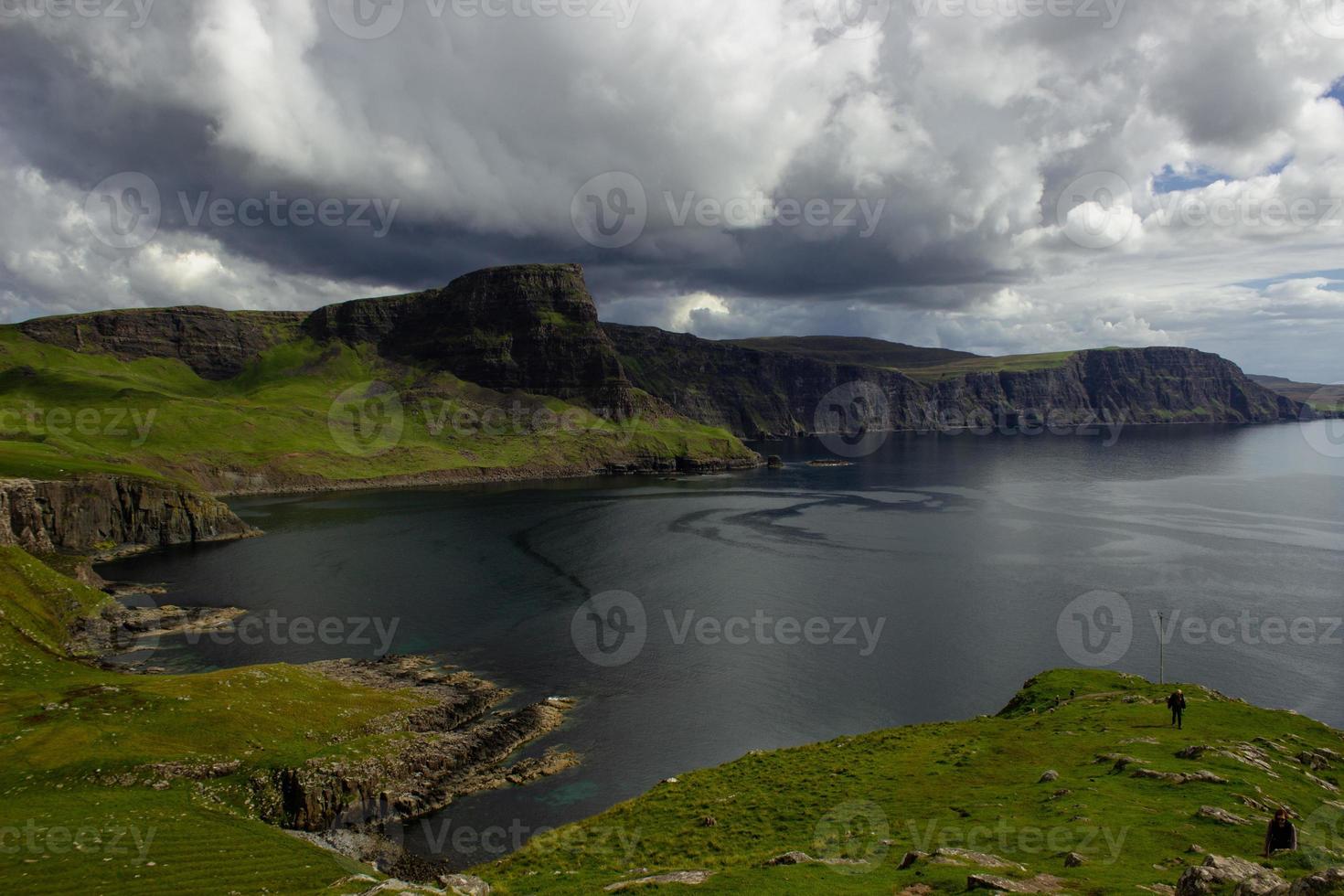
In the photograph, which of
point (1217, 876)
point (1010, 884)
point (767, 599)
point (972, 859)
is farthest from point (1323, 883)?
point (767, 599)

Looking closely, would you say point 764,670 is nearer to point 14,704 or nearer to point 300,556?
point 14,704

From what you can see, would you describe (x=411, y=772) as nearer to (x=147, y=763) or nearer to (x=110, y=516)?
(x=147, y=763)

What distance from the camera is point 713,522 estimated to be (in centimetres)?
18300

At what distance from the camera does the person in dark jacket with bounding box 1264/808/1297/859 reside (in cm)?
2714

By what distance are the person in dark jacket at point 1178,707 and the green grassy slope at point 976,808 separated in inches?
41.9

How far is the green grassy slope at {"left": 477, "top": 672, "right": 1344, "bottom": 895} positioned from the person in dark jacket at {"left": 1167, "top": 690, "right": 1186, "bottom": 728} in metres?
1.06

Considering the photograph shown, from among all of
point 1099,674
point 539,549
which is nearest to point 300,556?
point 539,549

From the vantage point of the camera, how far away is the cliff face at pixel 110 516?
A: 121812 mm

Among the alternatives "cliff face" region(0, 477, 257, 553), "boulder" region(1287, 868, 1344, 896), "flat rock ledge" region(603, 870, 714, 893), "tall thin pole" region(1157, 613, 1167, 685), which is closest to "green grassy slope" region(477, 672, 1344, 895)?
"flat rock ledge" region(603, 870, 714, 893)

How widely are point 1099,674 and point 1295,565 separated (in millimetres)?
88954

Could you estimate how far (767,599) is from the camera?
112m

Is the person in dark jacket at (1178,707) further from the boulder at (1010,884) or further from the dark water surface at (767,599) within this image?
the boulder at (1010,884)

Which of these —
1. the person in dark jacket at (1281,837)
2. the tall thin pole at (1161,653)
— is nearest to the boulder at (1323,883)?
the person in dark jacket at (1281,837)

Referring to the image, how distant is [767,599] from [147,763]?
80984mm
